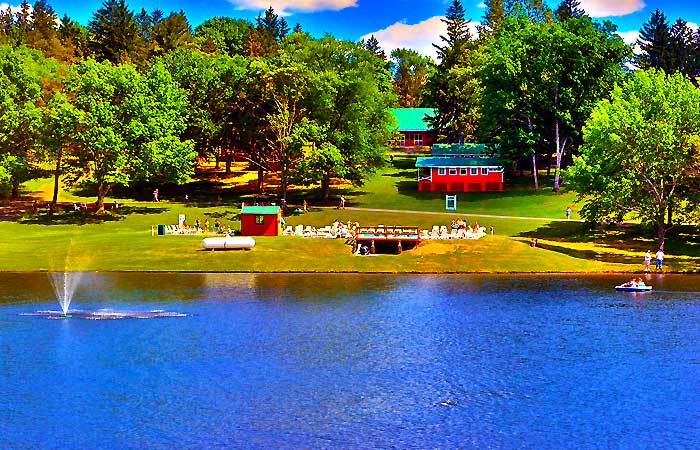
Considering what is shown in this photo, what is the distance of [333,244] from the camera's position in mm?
100500

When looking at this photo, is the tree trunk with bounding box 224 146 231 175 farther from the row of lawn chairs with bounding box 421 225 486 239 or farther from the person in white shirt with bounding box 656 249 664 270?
the person in white shirt with bounding box 656 249 664 270

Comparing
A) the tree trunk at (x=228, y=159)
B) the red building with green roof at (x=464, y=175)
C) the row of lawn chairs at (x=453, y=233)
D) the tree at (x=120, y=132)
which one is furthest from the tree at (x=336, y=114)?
the row of lawn chairs at (x=453, y=233)

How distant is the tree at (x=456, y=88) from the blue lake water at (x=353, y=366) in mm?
95634

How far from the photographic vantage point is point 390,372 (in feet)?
178

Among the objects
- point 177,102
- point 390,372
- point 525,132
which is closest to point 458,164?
point 525,132

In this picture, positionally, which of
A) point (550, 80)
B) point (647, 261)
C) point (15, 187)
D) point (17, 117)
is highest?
point (550, 80)

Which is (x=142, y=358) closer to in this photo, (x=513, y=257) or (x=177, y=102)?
(x=513, y=257)

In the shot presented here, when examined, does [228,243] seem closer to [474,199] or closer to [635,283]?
[635,283]

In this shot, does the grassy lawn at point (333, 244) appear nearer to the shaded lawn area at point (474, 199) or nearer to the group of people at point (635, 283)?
the shaded lawn area at point (474, 199)

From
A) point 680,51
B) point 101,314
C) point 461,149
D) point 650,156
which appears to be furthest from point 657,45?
point 101,314

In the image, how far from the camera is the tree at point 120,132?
12331 centimetres

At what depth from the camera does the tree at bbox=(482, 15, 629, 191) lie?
143m

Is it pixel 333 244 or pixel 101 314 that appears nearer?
pixel 101 314

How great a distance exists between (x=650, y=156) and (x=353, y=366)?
177 ft
